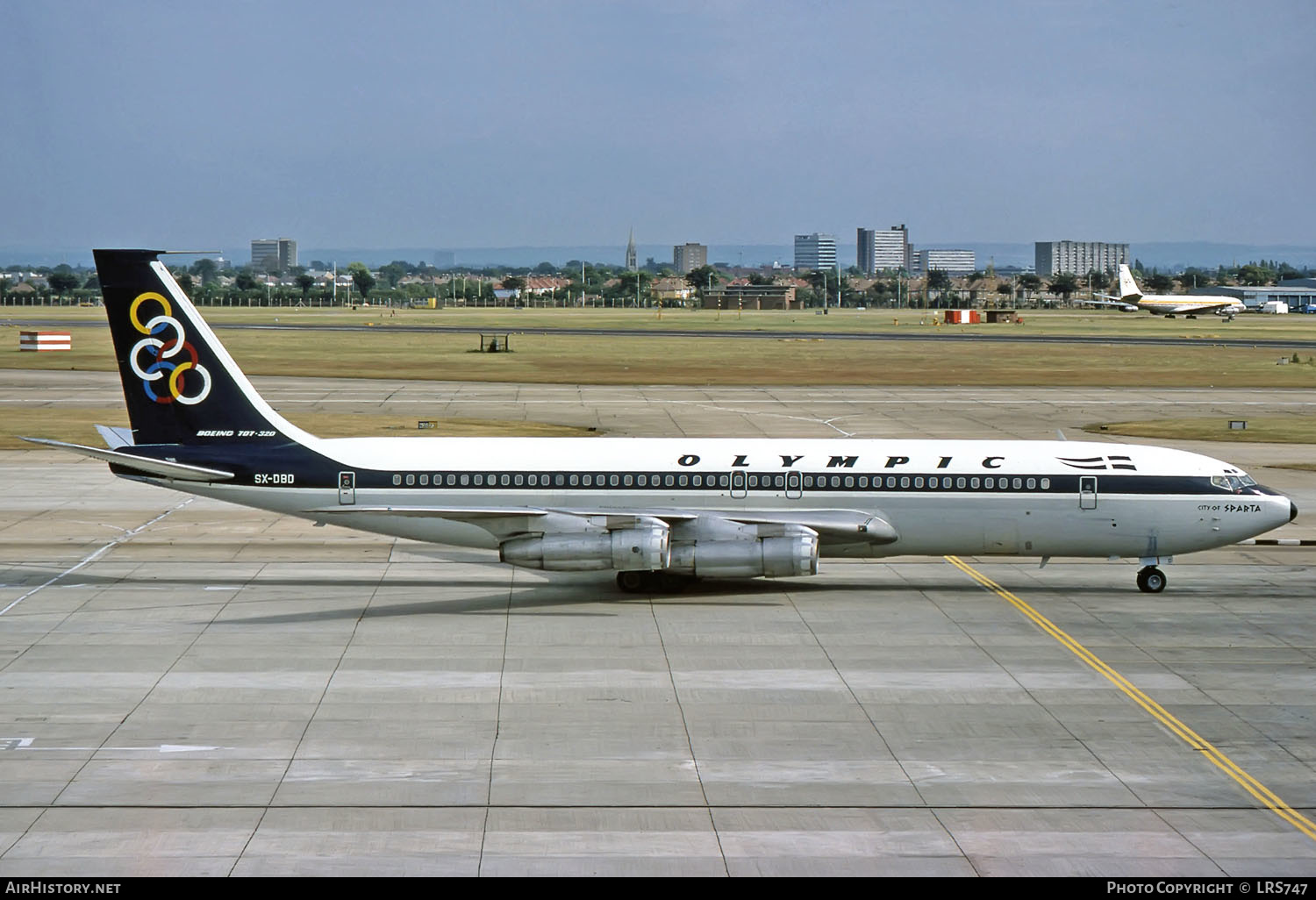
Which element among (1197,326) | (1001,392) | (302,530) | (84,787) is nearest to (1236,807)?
(84,787)

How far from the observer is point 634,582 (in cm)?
3334

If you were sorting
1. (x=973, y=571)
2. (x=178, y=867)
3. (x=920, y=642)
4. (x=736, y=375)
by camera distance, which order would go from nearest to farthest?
(x=178, y=867) → (x=920, y=642) → (x=973, y=571) → (x=736, y=375)

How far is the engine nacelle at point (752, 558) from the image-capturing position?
104 feet

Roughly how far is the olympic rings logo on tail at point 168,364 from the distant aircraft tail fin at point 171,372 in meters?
0.02

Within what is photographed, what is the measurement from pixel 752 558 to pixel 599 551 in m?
3.57

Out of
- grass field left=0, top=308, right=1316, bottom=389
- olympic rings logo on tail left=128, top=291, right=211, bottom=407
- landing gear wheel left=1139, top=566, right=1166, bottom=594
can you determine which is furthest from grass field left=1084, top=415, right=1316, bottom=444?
olympic rings logo on tail left=128, top=291, right=211, bottom=407

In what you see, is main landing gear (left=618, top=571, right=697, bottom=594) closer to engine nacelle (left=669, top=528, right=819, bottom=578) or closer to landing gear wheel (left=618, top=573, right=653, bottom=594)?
landing gear wheel (left=618, top=573, right=653, bottom=594)

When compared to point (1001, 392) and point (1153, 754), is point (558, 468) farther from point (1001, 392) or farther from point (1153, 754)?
point (1001, 392)

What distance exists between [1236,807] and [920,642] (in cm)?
958

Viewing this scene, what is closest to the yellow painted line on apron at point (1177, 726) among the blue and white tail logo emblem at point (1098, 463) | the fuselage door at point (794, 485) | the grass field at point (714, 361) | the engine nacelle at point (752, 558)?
the blue and white tail logo emblem at point (1098, 463)

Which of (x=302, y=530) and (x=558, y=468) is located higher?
(x=558, y=468)

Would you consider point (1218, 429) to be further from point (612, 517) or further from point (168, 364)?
point (168, 364)

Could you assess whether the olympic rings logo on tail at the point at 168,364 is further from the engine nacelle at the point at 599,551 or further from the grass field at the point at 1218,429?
the grass field at the point at 1218,429

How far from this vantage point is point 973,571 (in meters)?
36.7
